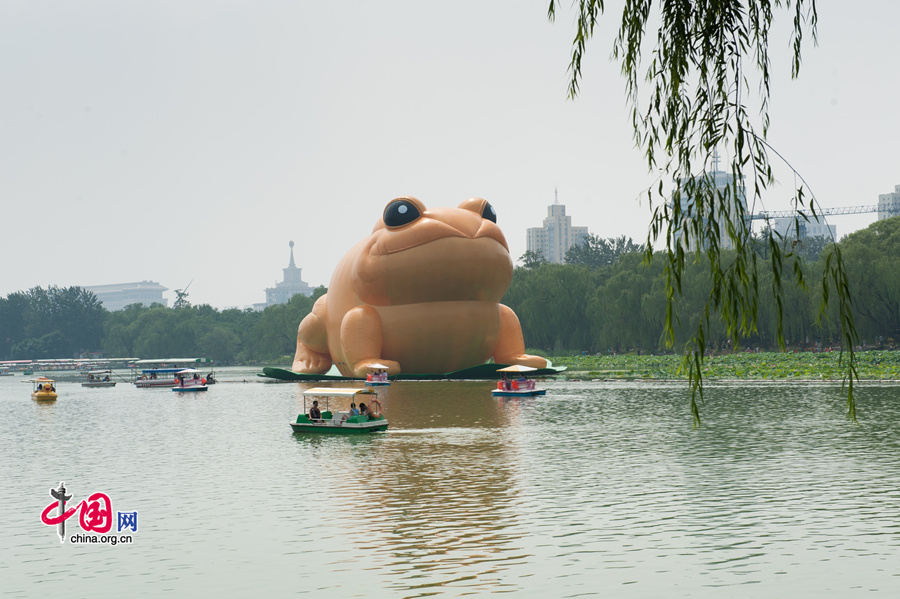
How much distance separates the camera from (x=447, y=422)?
2639 centimetres

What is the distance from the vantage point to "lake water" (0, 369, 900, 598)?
10.7m

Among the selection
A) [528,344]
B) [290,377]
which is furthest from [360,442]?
[528,344]

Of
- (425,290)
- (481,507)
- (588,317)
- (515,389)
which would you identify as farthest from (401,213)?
Answer: (588,317)

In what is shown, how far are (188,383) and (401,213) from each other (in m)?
16.2

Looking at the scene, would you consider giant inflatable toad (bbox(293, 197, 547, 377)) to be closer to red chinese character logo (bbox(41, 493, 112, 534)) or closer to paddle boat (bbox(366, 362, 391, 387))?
paddle boat (bbox(366, 362, 391, 387))

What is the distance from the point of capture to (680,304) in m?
59.6

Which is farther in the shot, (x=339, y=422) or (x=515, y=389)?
(x=515, y=389)

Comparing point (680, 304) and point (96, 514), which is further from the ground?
point (680, 304)

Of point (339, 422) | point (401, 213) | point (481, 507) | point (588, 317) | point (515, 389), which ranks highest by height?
point (401, 213)

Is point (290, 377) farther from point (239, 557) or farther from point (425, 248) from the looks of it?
point (239, 557)

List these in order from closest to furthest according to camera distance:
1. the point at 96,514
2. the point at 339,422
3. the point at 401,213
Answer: the point at 96,514
the point at 339,422
the point at 401,213

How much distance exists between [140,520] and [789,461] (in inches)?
435

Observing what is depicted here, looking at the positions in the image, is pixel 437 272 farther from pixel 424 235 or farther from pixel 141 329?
pixel 141 329

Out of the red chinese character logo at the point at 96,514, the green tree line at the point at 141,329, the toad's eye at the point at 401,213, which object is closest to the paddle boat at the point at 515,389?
the toad's eye at the point at 401,213
